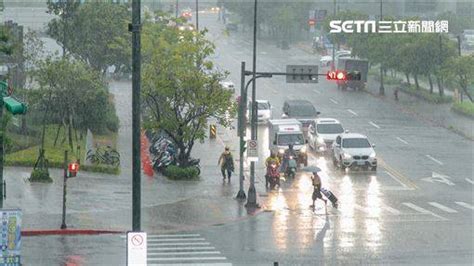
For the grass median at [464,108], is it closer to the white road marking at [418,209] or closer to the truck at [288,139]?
the truck at [288,139]

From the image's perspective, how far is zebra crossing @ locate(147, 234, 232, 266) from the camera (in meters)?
35.9

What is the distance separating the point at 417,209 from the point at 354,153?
10819 millimetres

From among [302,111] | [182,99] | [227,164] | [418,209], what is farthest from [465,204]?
[302,111]

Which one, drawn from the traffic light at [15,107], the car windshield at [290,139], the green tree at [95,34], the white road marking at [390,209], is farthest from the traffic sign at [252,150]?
the green tree at [95,34]

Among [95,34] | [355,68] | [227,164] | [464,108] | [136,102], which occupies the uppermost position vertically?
[95,34]

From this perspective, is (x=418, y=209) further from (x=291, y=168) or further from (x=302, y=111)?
(x=302, y=111)

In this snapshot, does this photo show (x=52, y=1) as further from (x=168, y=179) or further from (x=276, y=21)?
(x=276, y=21)

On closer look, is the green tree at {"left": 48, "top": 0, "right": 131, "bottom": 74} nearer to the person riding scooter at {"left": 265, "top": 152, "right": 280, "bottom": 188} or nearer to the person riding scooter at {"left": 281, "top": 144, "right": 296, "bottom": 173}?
the person riding scooter at {"left": 281, "top": 144, "right": 296, "bottom": 173}

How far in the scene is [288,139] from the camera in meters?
61.2

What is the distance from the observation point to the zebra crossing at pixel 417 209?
46219 mm

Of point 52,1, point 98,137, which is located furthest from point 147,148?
point 52,1

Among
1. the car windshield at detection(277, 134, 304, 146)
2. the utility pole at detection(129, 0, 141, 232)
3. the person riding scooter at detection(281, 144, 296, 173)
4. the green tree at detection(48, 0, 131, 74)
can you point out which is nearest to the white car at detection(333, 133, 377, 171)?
the person riding scooter at detection(281, 144, 296, 173)

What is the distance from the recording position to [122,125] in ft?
238

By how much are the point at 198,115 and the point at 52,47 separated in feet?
180
